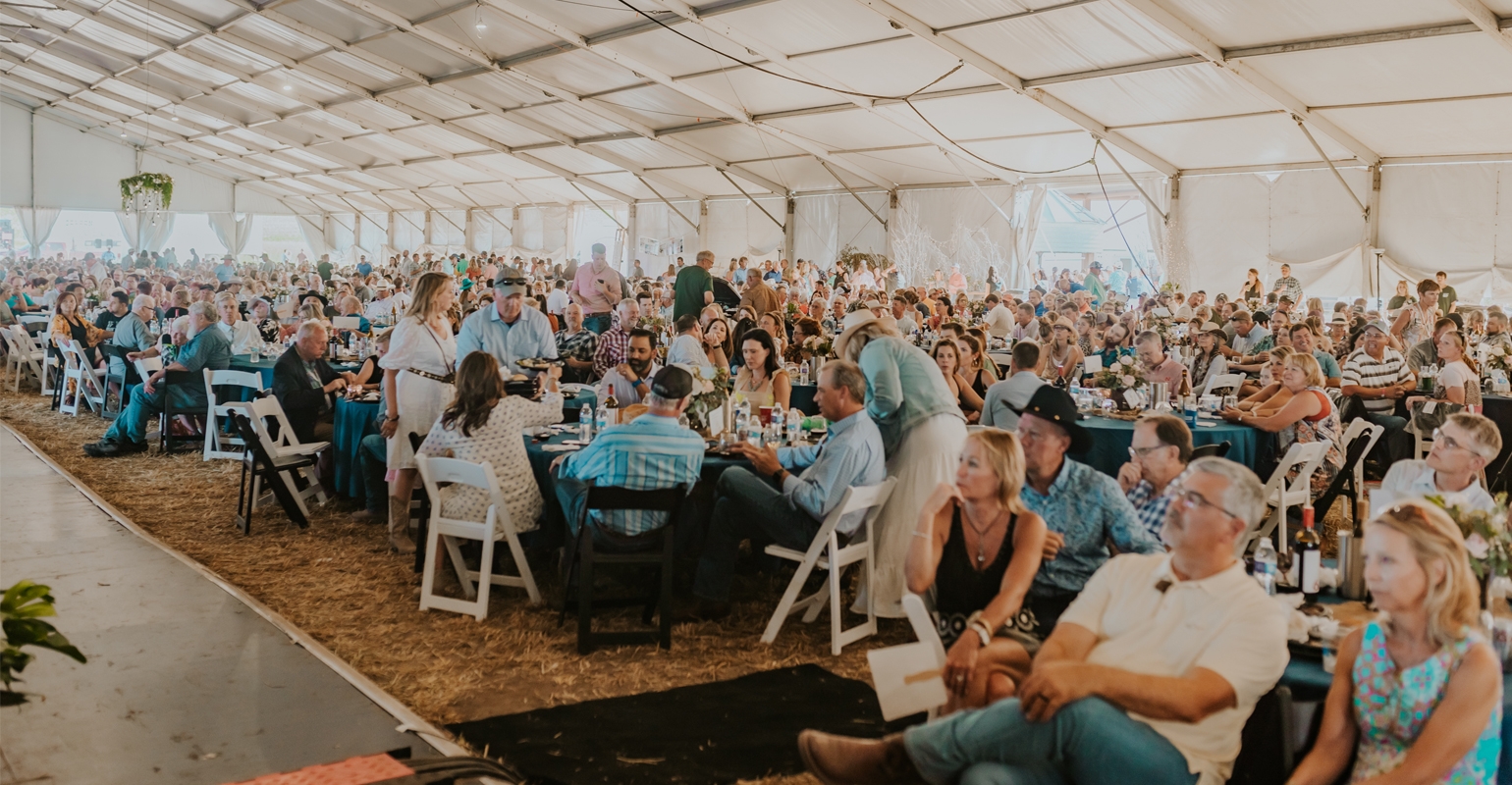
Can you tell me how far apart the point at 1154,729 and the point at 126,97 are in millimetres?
30212

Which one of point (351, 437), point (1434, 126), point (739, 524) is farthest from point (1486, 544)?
point (1434, 126)

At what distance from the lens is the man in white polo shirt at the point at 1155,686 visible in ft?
7.61

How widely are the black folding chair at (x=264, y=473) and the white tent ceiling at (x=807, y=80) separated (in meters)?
7.34

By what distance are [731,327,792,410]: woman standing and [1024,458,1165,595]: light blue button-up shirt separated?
10.6ft

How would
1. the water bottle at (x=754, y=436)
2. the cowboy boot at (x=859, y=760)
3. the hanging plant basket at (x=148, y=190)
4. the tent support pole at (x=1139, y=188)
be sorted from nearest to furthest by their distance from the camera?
the cowboy boot at (x=859, y=760)
the water bottle at (x=754, y=436)
the tent support pole at (x=1139, y=188)
the hanging plant basket at (x=148, y=190)

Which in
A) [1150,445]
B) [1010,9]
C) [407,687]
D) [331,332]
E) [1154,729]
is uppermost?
[1010,9]

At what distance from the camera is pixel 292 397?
6883mm

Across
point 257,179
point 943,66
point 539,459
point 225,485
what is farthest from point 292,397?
point 257,179

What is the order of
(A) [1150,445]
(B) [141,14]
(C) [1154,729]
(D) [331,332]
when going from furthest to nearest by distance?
(B) [141,14]
(D) [331,332]
(A) [1150,445]
(C) [1154,729]

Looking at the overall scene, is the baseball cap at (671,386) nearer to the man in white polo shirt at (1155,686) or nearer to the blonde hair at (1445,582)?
the man in white polo shirt at (1155,686)

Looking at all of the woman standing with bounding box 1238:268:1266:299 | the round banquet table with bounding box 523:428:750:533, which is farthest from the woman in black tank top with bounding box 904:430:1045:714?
the woman standing with bounding box 1238:268:1266:299

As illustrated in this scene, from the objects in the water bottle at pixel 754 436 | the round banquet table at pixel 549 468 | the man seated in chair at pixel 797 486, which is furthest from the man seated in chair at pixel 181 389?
the man seated in chair at pixel 797 486

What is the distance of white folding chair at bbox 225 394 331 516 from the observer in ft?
20.6

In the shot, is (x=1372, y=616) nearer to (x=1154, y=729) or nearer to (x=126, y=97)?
(x=1154, y=729)
